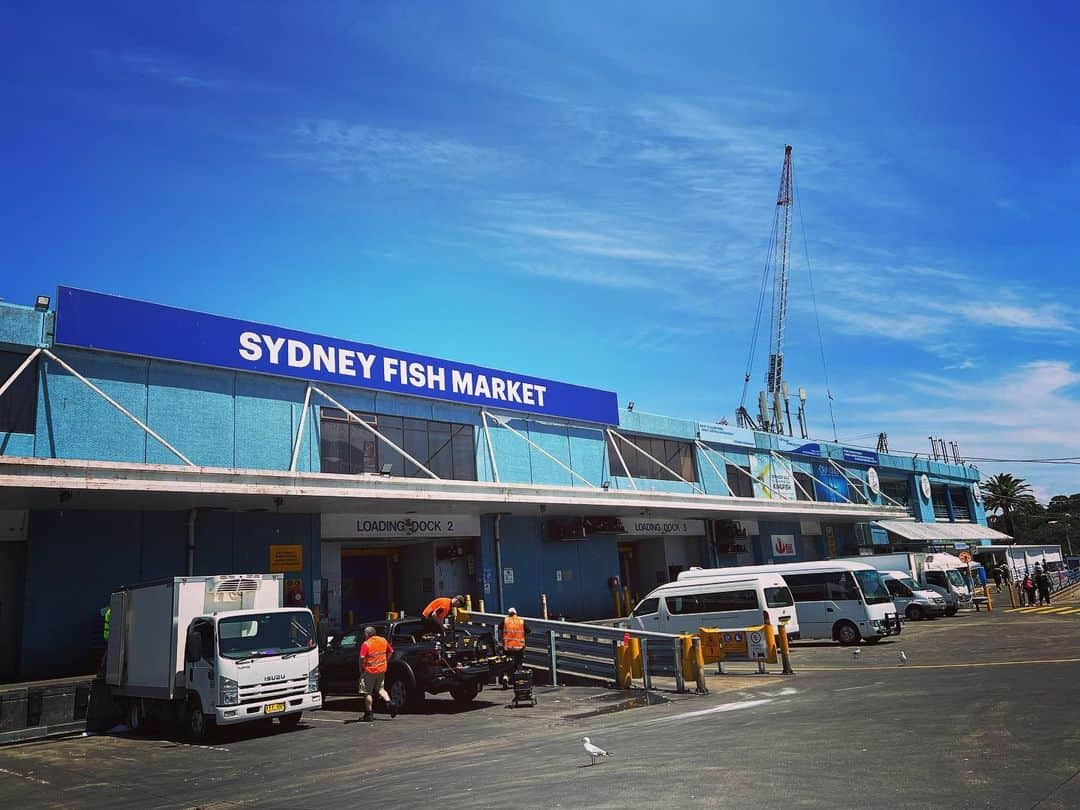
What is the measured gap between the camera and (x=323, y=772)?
10.8m

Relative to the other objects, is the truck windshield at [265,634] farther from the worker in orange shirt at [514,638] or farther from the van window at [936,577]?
the van window at [936,577]

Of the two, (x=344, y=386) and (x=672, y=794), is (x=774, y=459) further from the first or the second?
(x=672, y=794)

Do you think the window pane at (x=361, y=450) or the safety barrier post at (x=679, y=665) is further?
the window pane at (x=361, y=450)

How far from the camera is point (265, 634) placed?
14.6 meters

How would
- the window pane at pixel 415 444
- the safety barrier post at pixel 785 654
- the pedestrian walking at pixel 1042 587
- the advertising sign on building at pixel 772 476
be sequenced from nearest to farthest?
the safety barrier post at pixel 785 654, the window pane at pixel 415 444, the pedestrian walking at pixel 1042 587, the advertising sign on building at pixel 772 476

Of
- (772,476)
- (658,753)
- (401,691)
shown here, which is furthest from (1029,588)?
(658,753)

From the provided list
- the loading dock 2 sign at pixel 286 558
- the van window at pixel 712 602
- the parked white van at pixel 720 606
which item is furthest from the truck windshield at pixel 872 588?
the loading dock 2 sign at pixel 286 558

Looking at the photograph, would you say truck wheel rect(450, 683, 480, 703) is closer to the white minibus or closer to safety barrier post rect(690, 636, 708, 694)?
safety barrier post rect(690, 636, 708, 694)

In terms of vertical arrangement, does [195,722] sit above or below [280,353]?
below

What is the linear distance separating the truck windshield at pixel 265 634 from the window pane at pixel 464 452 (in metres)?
13.2

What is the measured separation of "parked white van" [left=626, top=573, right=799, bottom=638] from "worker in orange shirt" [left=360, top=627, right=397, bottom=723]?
460 inches

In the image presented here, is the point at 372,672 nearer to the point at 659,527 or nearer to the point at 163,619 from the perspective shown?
the point at 163,619

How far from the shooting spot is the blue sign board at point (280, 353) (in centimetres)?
2020

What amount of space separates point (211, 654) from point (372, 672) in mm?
3000
